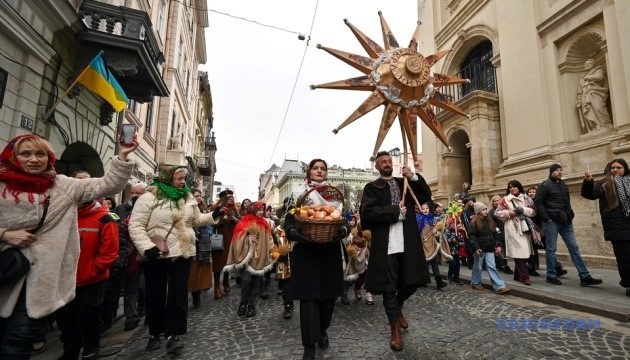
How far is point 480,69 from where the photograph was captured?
13875 millimetres

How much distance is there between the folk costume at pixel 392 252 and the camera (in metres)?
3.39

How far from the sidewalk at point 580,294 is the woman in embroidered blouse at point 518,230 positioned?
32 centimetres

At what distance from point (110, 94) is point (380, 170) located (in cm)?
552

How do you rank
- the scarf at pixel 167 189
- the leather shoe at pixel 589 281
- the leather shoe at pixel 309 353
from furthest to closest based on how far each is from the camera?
the leather shoe at pixel 589 281, the scarf at pixel 167 189, the leather shoe at pixel 309 353

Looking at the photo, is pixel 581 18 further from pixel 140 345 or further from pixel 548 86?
pixel 140 345

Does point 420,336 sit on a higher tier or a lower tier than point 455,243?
lower

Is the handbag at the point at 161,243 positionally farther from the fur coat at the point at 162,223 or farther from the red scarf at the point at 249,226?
the red scarf at the point at 249,226

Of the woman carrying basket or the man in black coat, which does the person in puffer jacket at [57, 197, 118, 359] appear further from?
the man in black coat

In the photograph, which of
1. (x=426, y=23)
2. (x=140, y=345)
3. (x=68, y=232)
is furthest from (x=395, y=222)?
(x=426, y=23)

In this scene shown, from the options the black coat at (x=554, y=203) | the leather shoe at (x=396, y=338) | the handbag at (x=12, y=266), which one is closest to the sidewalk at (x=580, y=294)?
the black coat at (x=554, y=203)

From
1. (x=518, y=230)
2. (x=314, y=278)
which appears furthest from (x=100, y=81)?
(x=518, y=230)

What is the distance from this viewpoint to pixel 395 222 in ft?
11.6

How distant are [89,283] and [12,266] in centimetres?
123

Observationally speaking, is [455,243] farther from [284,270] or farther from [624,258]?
[284,270]
